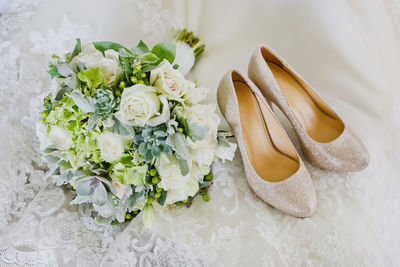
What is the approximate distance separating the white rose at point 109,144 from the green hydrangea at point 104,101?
4cm

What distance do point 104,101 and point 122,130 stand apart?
0.06m

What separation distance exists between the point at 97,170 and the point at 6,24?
2.04 ft

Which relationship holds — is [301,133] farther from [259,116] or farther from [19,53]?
[19,53]

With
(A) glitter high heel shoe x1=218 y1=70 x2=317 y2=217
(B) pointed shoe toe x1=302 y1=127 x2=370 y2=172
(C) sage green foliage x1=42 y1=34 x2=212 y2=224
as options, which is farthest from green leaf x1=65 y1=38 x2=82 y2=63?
(B) pointed shoe toe x1=302 y1=127 x2=370 y2=172

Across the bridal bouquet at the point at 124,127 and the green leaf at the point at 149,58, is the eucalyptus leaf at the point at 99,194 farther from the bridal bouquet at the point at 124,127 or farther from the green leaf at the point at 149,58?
the green leaf at the point at 149,58

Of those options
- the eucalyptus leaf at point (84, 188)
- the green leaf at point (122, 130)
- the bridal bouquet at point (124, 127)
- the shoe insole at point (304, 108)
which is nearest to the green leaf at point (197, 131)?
the bridal bouquet at point (124, 127)

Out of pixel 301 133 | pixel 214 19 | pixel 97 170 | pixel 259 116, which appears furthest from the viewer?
pixel 214 19

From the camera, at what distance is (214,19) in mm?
1109

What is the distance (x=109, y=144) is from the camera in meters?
0.59

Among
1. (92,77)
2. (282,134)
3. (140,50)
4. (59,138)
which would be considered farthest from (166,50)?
(282,134)

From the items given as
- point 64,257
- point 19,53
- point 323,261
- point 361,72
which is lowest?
point 64,257

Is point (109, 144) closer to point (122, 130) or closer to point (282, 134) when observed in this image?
point (122, 130)

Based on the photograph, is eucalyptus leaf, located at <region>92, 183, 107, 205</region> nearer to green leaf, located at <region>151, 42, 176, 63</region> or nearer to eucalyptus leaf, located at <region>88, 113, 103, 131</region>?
eucalyptus leaf, located at <region>88, 113, 103, 131</region>

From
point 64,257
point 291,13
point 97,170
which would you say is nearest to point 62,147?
point 97,170
